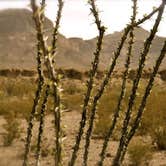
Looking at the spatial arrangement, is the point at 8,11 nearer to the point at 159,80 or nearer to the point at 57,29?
the point at 159,80

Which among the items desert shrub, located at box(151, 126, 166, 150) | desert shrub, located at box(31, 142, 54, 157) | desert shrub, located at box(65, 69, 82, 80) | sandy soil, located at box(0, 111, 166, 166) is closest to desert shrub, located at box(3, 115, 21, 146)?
sandy soil, located at box(0, 111, 166, 166)

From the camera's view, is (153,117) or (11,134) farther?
(153,117)

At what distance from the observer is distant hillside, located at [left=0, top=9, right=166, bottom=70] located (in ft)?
299

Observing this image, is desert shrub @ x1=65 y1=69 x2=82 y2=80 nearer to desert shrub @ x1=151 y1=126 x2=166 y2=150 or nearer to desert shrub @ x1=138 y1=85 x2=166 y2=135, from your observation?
desert shrub @ x1=138 y1=85 x2=166 y2=135

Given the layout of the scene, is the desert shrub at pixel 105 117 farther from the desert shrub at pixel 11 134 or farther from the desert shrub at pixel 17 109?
the desert shrub at pixel 17 109

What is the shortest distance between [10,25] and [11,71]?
64031mm

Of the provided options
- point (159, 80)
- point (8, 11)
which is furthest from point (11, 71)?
point (8, 11)

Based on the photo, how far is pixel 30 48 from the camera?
361ft

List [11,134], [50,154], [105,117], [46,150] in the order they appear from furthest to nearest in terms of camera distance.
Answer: [105,117] < [11,134] < [46,150] < [50,154]

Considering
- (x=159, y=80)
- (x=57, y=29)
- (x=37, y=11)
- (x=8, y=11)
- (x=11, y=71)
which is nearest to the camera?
(x=37, y=11)

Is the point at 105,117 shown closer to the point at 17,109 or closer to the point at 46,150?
the point at 17,109

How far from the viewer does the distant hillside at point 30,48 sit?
91.2 meters

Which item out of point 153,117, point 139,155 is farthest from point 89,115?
point 139,155

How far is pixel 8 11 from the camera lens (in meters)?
125
